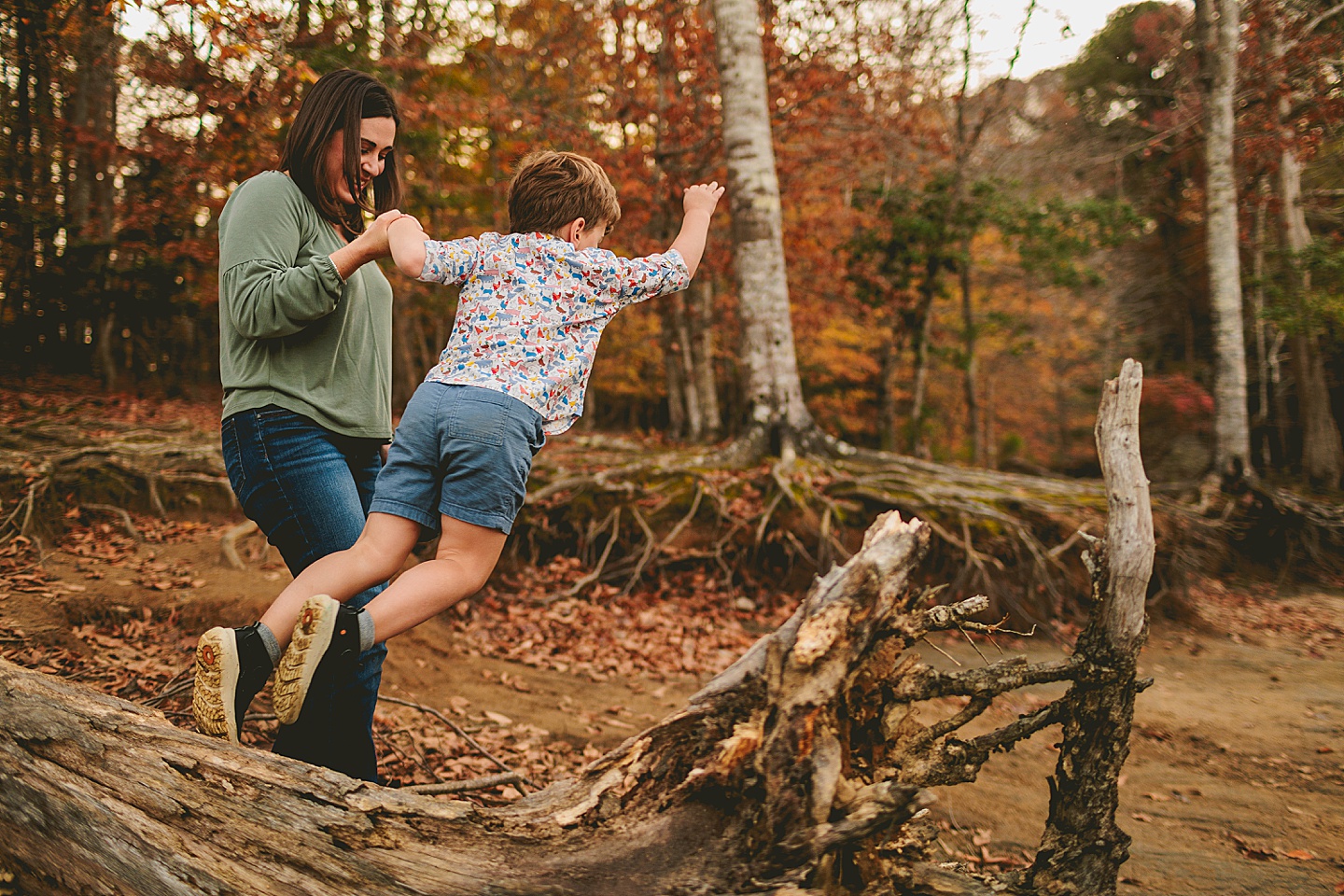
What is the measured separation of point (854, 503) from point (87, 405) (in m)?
10.6

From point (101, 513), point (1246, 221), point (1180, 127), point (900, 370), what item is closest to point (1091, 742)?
point (101, 513)

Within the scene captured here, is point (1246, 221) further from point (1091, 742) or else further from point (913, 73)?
point (1091, 742)

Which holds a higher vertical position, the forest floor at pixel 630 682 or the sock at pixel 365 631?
the sock at pixel 365 631

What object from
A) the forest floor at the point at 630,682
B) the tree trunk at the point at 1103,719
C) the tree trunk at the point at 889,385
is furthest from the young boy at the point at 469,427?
the tree trunk at the point at 889,385

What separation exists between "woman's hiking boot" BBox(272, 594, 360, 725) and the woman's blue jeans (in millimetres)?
161

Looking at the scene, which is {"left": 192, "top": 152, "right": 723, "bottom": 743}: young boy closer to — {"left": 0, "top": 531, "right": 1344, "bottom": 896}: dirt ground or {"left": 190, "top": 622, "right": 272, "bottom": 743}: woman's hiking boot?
{"left": 190, "top": 622, "right": 272, "bottom": 743}: woman's hiking boot

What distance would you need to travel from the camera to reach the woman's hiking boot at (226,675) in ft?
6.07

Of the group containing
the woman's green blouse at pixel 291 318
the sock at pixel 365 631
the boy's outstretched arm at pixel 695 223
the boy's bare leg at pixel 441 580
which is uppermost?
the boy's outstretched arm at pixel 695 223

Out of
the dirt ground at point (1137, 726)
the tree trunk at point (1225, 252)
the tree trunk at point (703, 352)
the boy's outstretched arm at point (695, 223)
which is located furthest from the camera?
the tree trunk at point (703, 352)

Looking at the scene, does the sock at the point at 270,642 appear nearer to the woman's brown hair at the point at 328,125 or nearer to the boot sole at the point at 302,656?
the boot sole at the point at 302,656

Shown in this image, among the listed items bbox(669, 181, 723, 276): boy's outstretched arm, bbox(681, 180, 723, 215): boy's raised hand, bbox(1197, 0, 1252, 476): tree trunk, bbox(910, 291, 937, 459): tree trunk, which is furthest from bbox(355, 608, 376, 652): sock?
bbox(910, 291, 937, 459): tree trunk

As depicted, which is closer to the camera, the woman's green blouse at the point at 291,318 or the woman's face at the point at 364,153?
the woman's green blouse at the point at 291,318

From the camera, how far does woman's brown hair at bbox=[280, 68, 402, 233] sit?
7.14 feet

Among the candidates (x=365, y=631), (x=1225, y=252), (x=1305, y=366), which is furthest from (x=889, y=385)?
(x=365, y=631)
